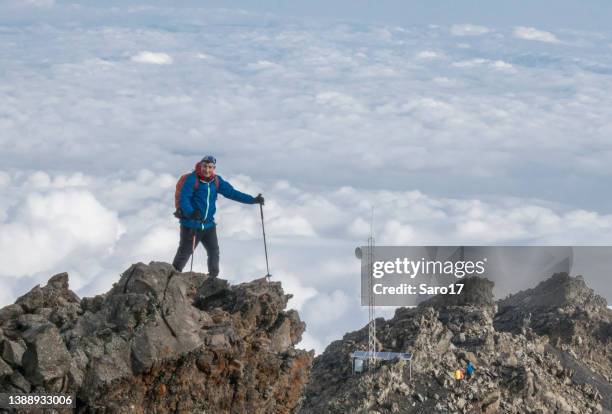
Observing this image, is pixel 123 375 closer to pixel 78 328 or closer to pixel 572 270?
pixel 78 328

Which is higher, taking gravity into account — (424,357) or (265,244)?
(265,244)

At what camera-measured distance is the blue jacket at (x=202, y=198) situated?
94.7ft

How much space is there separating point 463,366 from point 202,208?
1032 centimetres

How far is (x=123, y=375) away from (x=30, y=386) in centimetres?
168

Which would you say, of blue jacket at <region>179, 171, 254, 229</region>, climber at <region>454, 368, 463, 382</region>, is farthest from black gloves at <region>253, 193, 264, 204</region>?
climber at <region>454, 368, 463, 382</region>

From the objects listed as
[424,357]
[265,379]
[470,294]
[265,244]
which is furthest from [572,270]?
[265,379]

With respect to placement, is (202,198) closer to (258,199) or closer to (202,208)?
(202,208)

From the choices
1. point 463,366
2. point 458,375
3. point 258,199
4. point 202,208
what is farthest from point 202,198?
point 463,366

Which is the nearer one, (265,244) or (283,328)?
(283,328)

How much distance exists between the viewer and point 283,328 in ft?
89.0

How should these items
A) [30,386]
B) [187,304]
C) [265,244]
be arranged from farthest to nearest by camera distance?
[265,244] < [187,304] < [30,386]

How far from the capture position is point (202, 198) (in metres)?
29.0

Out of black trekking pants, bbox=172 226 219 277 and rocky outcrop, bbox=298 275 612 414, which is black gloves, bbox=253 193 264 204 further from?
rocky outcrop, bbox=298 275 612 414

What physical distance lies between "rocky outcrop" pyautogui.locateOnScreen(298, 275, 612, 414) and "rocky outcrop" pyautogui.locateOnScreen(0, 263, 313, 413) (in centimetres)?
826
